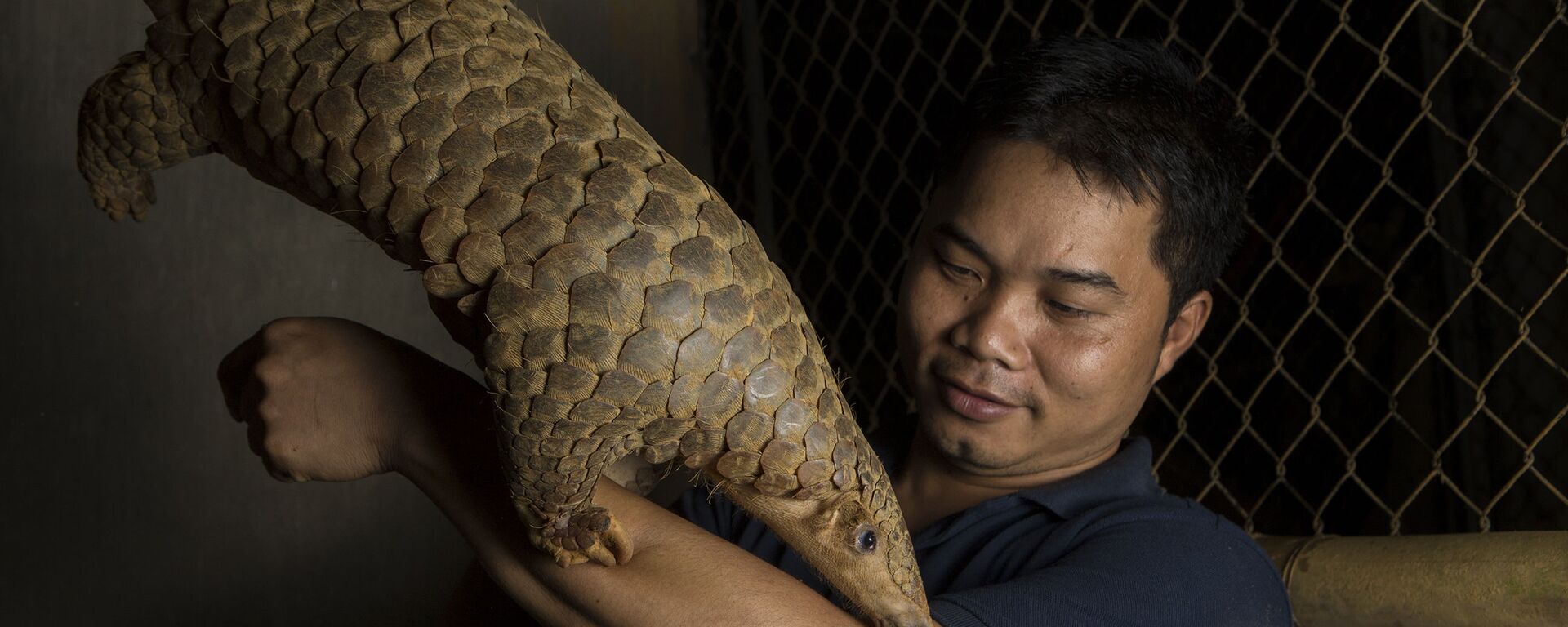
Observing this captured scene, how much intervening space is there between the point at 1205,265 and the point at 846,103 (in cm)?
165

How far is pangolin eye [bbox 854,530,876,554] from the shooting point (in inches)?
26.5

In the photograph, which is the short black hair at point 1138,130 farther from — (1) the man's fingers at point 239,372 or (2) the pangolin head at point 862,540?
(1) the man's fingers at point 239,372

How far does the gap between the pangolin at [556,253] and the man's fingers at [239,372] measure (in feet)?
0.70

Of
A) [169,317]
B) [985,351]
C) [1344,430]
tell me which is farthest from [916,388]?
[1344,430]

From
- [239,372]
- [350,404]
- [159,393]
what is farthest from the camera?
[159,393]

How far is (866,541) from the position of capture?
68 centimetres

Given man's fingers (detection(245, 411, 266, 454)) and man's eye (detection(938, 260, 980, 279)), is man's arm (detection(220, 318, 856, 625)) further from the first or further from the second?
man's eye (detection(938, 260, 980, 279))

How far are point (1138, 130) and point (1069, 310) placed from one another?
187 millimetres

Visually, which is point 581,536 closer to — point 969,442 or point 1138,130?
point 969,442

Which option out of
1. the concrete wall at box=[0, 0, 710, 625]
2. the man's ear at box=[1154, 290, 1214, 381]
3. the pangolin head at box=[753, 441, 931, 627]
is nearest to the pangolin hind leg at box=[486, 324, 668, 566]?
the pangolin head at box=[753, 441, 931, 627]

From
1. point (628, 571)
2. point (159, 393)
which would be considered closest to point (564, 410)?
point (628, 571)

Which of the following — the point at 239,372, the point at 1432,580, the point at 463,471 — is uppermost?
the point at 1432,580

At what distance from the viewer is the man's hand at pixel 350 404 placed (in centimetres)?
77

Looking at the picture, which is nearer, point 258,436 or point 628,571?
point 628,571
